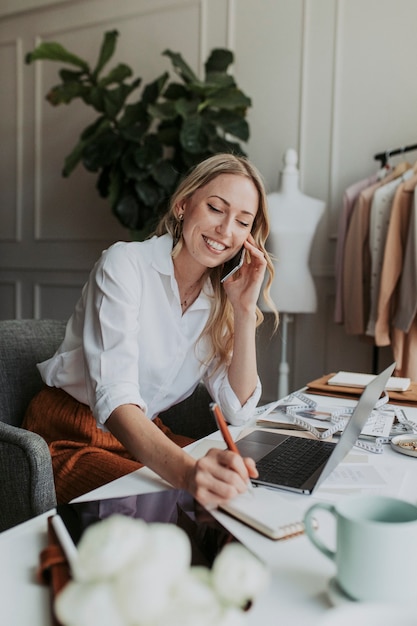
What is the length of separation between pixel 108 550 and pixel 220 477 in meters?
0.49

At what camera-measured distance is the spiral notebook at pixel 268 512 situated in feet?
2.35

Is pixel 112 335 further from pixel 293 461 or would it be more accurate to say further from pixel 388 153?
pixel 388 153

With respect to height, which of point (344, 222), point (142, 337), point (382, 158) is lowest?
point (142, 337)

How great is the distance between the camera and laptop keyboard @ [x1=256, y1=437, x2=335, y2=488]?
2.96ft

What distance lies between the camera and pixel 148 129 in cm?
336

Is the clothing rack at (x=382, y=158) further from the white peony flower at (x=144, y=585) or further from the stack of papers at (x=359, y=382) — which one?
the white peony flower at (x=144, y=585)

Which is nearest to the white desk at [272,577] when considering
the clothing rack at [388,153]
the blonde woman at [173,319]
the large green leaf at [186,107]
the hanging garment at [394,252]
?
the blonde woman at [173,319]

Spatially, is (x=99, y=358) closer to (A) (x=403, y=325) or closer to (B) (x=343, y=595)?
(B) (x=343, y=595)

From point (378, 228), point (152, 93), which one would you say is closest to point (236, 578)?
point (378, 228)

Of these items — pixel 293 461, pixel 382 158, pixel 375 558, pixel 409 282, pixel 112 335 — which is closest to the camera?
pixel 375 558

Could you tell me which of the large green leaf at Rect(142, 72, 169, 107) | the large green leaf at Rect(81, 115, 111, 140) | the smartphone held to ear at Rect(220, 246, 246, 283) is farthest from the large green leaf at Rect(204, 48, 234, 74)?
the smartphone held to ear at Rect(220, 246, 246, 283)

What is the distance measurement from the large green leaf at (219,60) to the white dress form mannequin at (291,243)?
2.15 feet

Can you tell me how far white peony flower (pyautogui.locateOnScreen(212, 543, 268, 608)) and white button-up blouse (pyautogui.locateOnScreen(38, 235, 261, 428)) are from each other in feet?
2.71

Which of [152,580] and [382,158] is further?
[382,158]
